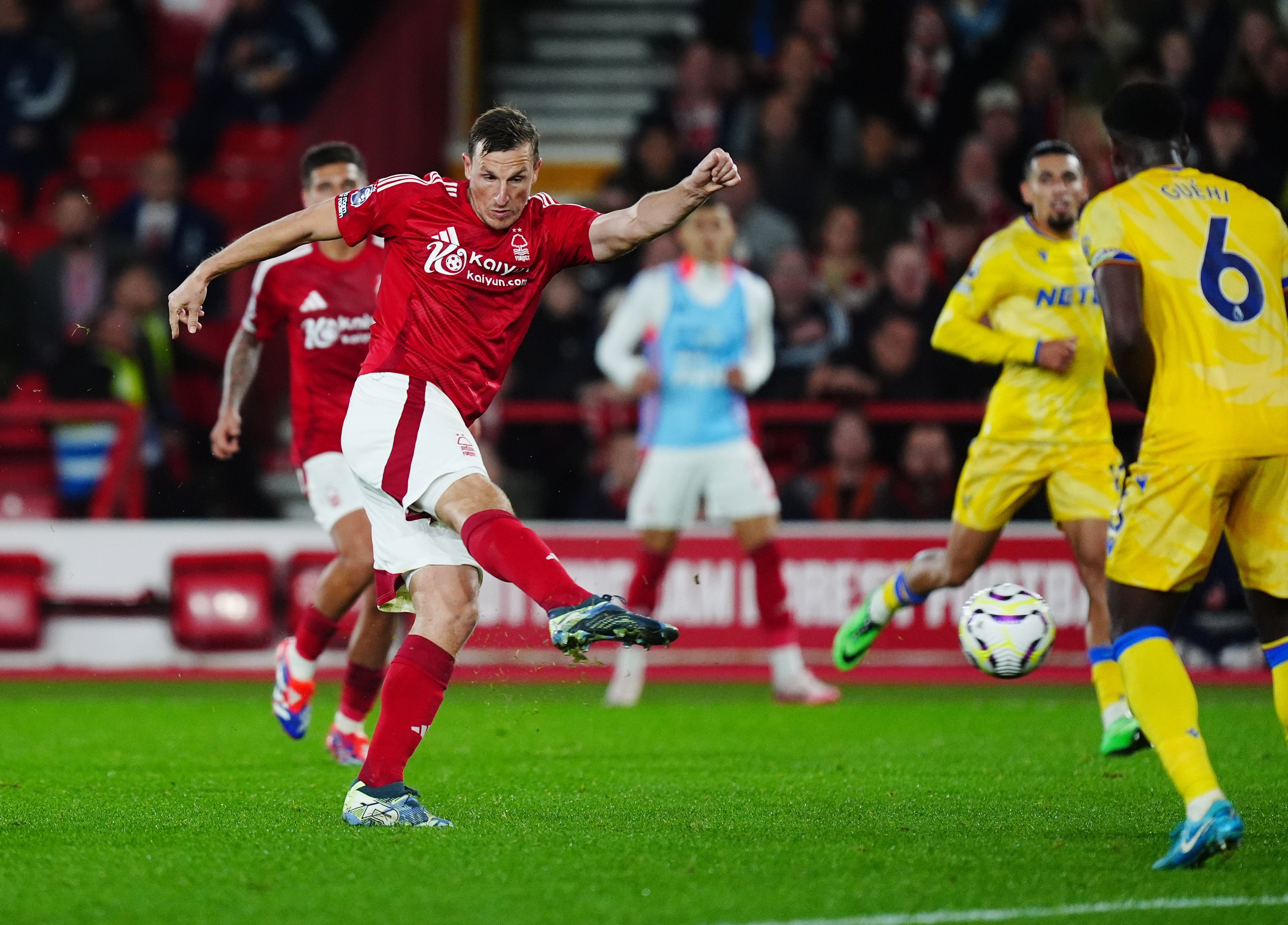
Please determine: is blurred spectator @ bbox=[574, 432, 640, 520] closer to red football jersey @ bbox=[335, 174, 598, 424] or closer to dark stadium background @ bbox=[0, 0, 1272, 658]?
dark stadium background @ bbox=[0, 0, 1272, 658]

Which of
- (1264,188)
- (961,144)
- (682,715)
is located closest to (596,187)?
(961,144)

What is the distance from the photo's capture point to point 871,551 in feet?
36.0

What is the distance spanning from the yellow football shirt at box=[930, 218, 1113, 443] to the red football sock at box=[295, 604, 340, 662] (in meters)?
3.02

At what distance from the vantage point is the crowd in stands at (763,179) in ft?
39.3

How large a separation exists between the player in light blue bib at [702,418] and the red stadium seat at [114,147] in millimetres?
7559

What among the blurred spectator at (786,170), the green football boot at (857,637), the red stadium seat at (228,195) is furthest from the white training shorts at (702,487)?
the red stadium seat at (228,195)

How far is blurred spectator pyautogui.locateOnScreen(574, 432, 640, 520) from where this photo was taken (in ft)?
38.5

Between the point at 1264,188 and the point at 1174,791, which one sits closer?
the point at 1174,791

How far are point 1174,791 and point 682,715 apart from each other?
3289 millimetres

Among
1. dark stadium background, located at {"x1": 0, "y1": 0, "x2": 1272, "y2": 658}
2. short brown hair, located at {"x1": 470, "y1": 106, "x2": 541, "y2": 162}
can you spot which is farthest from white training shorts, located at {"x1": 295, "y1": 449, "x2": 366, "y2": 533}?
dark stadium background, located at {"x1": 0, "y1": 0, "x2": 1272, "y2": 658}

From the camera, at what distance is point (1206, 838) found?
466cm

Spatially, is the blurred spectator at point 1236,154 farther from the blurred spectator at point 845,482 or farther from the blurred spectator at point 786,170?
the blurred spectator at point 845,482

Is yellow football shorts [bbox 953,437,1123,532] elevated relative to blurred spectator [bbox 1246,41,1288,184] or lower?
lower

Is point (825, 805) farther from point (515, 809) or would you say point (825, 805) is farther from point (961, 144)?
point (961, 144)
